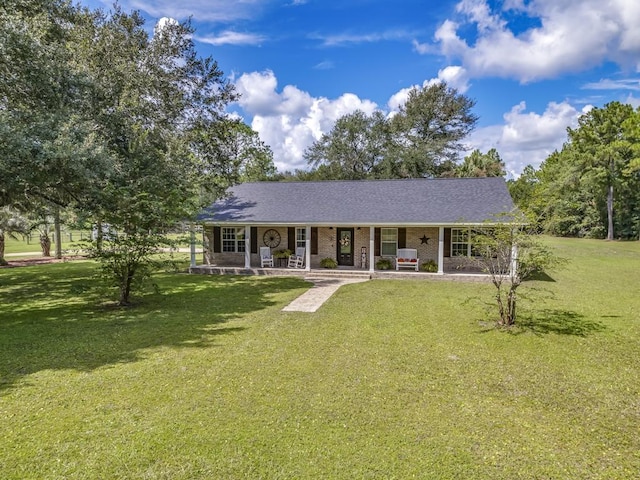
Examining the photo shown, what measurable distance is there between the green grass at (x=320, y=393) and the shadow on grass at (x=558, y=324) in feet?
0.23

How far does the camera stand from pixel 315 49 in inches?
755

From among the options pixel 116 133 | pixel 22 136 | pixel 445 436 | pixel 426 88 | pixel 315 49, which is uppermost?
pixel 426 88

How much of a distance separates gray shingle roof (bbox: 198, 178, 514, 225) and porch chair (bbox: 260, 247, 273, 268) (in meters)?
1.71

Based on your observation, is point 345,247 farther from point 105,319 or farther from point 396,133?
point 396,133

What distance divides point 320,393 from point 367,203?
41.0 feet

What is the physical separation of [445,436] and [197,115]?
15.8 m

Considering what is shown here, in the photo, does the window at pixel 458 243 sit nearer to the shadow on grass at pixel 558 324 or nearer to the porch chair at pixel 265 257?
the shadow on grass at pixel 558 324

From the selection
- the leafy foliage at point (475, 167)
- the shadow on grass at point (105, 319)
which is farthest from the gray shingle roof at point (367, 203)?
the leafy foliage at point (475, 167)

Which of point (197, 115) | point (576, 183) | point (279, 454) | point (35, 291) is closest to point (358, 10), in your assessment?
point (197, 115)

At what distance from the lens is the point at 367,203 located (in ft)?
56.0

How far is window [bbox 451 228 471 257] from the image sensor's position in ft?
52.1

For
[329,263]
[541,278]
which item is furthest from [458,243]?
[329,263]

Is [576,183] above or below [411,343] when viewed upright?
above

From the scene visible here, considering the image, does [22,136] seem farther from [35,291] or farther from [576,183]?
[576,183]
